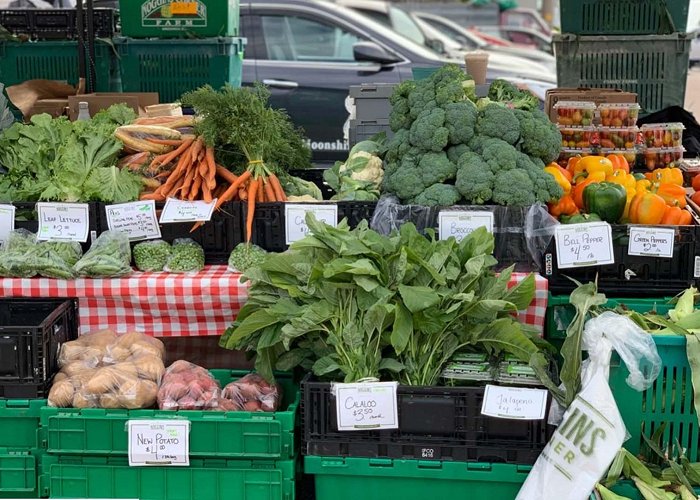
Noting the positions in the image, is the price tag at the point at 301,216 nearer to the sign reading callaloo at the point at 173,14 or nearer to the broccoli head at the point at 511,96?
the broccoli head at the point at 511,96

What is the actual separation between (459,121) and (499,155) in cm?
22

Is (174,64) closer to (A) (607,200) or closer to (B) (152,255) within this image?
(B) (152,255)

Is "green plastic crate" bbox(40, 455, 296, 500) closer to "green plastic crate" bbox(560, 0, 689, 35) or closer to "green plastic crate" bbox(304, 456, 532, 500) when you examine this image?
"green plastic crate" bbox(304, 456, 532, 500)

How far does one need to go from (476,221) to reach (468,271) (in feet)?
1.66

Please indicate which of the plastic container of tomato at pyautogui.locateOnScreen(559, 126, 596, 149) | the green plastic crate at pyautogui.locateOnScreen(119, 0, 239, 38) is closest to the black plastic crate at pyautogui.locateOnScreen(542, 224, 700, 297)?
the plastic container of tomato at pyautogui.locateOnScreen(559, 126, 596, 149)

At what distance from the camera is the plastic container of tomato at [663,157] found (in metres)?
4.69

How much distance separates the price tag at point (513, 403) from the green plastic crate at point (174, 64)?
430cm

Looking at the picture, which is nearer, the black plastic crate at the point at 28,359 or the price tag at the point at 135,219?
the black plastic crate at the point at 28,359

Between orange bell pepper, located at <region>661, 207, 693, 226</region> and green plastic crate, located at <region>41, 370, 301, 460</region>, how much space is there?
64.7 inches

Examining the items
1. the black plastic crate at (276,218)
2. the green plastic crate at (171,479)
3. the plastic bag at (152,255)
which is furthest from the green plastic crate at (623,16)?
the green plastic crate at (171,479)

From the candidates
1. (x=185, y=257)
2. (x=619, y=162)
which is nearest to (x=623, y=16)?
(x=619, y=162)

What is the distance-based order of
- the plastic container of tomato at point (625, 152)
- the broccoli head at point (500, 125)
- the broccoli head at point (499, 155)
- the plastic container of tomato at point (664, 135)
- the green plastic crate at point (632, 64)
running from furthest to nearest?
1. the green plastic crate at point (632, 64)
2. the plastic container of tomato at point (664, 135)
3. the plastic container of tomato at point (625, 152)
4. the broccoli head at point (500, 125)
5. the broccoli head at point (499, 155)

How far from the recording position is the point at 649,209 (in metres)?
3.82

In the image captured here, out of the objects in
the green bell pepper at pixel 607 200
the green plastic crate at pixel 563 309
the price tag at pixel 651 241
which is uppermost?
the green bell pepper at pixel 607 200
